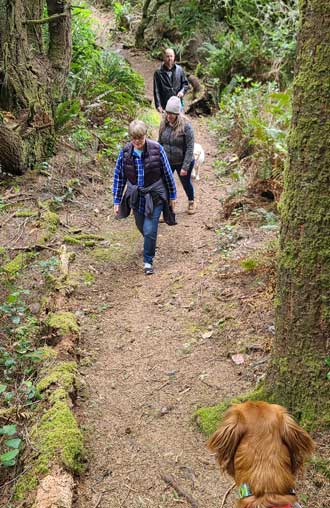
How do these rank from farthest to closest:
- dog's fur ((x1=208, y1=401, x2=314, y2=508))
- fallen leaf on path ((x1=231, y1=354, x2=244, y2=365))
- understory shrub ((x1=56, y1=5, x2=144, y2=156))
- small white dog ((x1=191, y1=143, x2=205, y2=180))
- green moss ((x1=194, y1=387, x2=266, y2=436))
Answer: understory shrub ((x1=56, y1=5, x2=144, y2=156)) → small white dog ((x1=191, y1=143, x2=205, y2=180)) → fallen leaf on path ((x1=231, y1=354, x2=244, y2=365)) → green moss ((x1=194, y1=387, x2=266, y2=436)) → dog's fur ((x1=208, y1=401, x2=314, y2=508))

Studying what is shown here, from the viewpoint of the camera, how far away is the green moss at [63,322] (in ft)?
18.3

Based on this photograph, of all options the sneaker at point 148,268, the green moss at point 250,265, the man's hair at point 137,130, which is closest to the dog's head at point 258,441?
the green moss at point 250,265

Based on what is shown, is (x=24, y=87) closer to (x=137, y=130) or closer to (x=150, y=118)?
(x=137, y=130)

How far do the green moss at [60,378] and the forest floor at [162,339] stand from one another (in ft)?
0.74

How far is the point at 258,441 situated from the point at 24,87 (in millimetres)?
8929

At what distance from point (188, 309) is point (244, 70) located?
43.0 ft

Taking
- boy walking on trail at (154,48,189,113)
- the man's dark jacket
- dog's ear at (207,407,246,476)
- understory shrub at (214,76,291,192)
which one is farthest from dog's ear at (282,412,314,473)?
the man's dark jacket

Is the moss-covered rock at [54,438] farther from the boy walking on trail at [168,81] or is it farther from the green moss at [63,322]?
the boy walking on trail at [168,81]

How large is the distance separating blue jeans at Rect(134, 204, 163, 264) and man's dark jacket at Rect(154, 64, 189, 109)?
→ 14.7ft

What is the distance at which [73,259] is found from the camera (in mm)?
7824

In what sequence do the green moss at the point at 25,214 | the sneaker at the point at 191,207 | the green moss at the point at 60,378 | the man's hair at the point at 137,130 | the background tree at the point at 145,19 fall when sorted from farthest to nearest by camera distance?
the background tree at the point at 145,19, the sneaker at the point at 191,207, the green moss at the point at 25,214, the man's hair at the point at 137,130, the green moss at the point at 60,378

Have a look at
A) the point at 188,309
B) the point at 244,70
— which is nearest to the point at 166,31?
the point at 244,70

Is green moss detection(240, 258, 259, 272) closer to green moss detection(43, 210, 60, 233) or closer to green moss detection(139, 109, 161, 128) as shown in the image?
green moss detection(43, 210, 60, 233)

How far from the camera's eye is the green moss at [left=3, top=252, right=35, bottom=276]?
6884 millimetres
